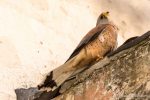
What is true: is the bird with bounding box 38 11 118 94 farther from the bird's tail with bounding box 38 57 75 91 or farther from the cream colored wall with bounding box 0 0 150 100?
the cream colored wall with bounding box 0 0 150 100

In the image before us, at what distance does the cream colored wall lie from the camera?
8.55 metres

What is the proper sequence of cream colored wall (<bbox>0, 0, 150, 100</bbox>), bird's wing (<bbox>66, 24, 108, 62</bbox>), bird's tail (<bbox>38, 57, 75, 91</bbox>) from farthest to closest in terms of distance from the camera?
1. cream colored wall (<bbox>0, 0, 150, 100</bbox>)
2. bird's wing (<bbox>66, 24, 108, 62</bbox>)
3. bird's tail (<bbox>38, 57, 75, 91</bbox>)

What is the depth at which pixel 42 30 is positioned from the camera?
31.8 feet

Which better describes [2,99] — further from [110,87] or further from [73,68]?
[110,87]

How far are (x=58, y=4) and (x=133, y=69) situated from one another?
6153 mm

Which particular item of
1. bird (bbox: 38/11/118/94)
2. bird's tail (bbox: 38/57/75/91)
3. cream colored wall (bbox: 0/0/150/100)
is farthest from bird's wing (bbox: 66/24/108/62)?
cream colored wall (bbox: 0/0/150/100)

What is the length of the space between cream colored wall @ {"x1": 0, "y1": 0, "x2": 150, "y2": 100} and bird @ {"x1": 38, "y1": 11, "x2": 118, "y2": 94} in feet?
7.70

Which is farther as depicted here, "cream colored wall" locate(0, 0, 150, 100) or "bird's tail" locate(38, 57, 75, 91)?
"cream colored wall" locate(0, 0, 150, 100)

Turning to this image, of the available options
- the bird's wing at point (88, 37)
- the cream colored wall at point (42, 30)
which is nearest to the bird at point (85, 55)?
the bird's wing at point (88, 37)

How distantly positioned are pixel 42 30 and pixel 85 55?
4.02 meters

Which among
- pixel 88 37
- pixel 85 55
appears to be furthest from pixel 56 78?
pixel 88 37

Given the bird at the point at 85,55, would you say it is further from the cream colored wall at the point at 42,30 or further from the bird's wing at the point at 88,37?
the cream colored wall at the point at 42,30

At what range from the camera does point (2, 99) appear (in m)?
7.71

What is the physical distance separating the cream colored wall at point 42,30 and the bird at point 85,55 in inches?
92.4
